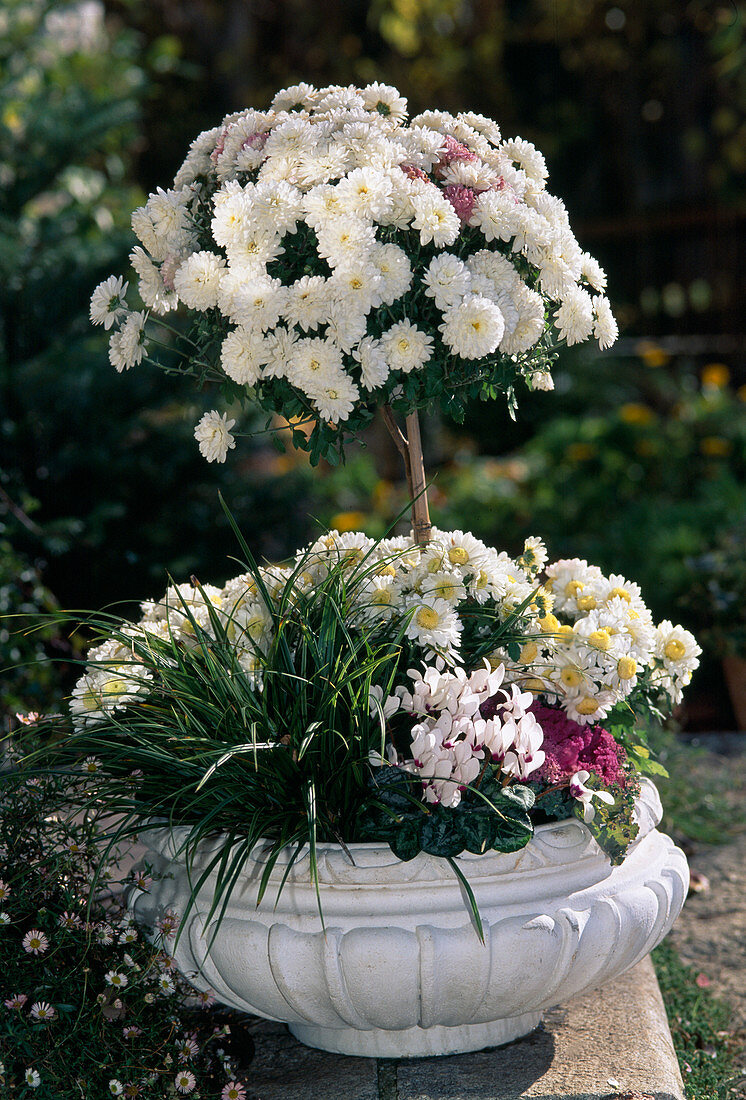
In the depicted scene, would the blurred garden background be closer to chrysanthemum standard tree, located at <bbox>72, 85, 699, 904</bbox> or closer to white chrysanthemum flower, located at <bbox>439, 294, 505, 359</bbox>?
chrysanthemum standard tree, located at <bbox>72, 85, 699, 904</bbox>

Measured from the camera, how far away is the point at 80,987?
157 centimetres

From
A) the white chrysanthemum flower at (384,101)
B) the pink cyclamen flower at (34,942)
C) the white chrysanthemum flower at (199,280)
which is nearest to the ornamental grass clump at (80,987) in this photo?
the pink cyclamen flower at (34,942)

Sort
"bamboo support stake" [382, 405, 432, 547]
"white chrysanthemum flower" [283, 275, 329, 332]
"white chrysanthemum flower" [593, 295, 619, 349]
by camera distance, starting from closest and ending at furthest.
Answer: "white chrysanthemum flower" [283, 275, 329, 332], "white chrysanthemum flower" [593, 295, 619, 349], "bamboo support stake" [382, 405, 432, 547]

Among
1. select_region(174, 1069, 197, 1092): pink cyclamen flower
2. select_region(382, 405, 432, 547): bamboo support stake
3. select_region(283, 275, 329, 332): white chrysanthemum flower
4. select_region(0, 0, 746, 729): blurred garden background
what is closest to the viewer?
select_region(174, 1069, 197, 1092): pink cyclamen flower

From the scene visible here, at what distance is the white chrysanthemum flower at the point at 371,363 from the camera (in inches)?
63.6

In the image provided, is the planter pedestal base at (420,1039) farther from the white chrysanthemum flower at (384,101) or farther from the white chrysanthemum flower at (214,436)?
the white chrysanthemum flower at (384,101)

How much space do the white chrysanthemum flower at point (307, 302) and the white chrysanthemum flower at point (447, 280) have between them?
17 centimetres

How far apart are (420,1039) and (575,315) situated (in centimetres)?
120

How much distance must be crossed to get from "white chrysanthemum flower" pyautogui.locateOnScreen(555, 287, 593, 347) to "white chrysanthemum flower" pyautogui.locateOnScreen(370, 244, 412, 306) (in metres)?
0.31

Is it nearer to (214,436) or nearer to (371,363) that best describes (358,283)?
(371,363)

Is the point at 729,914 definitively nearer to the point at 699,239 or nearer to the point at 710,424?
the point at 710,424

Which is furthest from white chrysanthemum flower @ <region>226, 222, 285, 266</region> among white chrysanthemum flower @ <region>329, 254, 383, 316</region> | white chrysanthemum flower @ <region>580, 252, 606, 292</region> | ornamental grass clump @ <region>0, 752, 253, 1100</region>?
ornamental grass clump @ <region>0, 752, 253, 1100</region>

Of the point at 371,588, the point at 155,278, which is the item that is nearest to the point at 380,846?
the point at 371,588

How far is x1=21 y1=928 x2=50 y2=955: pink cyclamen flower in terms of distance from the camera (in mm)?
1549
